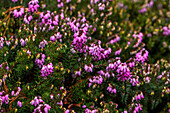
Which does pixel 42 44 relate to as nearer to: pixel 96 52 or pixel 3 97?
pixel 96 52

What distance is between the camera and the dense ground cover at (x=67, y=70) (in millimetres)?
3877

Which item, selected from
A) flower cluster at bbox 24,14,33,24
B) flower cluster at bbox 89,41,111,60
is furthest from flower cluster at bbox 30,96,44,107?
flower cluster at bbox 24,14,33,24

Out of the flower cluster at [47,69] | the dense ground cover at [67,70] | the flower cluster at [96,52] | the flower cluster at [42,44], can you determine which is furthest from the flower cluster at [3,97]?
the flower cluster at [96,52]

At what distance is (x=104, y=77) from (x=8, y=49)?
184 centimetres

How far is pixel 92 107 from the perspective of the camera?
14.0ft

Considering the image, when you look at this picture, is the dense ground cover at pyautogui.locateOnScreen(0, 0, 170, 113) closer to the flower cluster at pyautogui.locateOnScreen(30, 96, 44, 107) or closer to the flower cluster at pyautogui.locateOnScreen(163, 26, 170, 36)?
the flower cluster at pyautogui.locateOnScreen(30, 96, 44, 107)

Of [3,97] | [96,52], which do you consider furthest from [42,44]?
[3,97]

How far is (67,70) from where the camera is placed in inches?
163

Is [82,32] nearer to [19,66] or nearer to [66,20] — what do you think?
[66,20]

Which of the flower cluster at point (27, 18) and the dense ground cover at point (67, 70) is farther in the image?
the flower cluster at point (27, 18)

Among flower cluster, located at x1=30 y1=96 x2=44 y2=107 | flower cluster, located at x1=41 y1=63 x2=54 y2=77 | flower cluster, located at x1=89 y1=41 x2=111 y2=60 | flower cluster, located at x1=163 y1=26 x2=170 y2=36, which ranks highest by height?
flower cluster, located at x1=163 y1=26 x2=170 y2=36

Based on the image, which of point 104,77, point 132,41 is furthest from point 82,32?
point 132,41

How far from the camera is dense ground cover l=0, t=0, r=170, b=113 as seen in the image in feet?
12.7

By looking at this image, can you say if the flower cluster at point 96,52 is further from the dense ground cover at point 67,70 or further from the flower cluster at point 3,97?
the flower cluster at point 3,97
